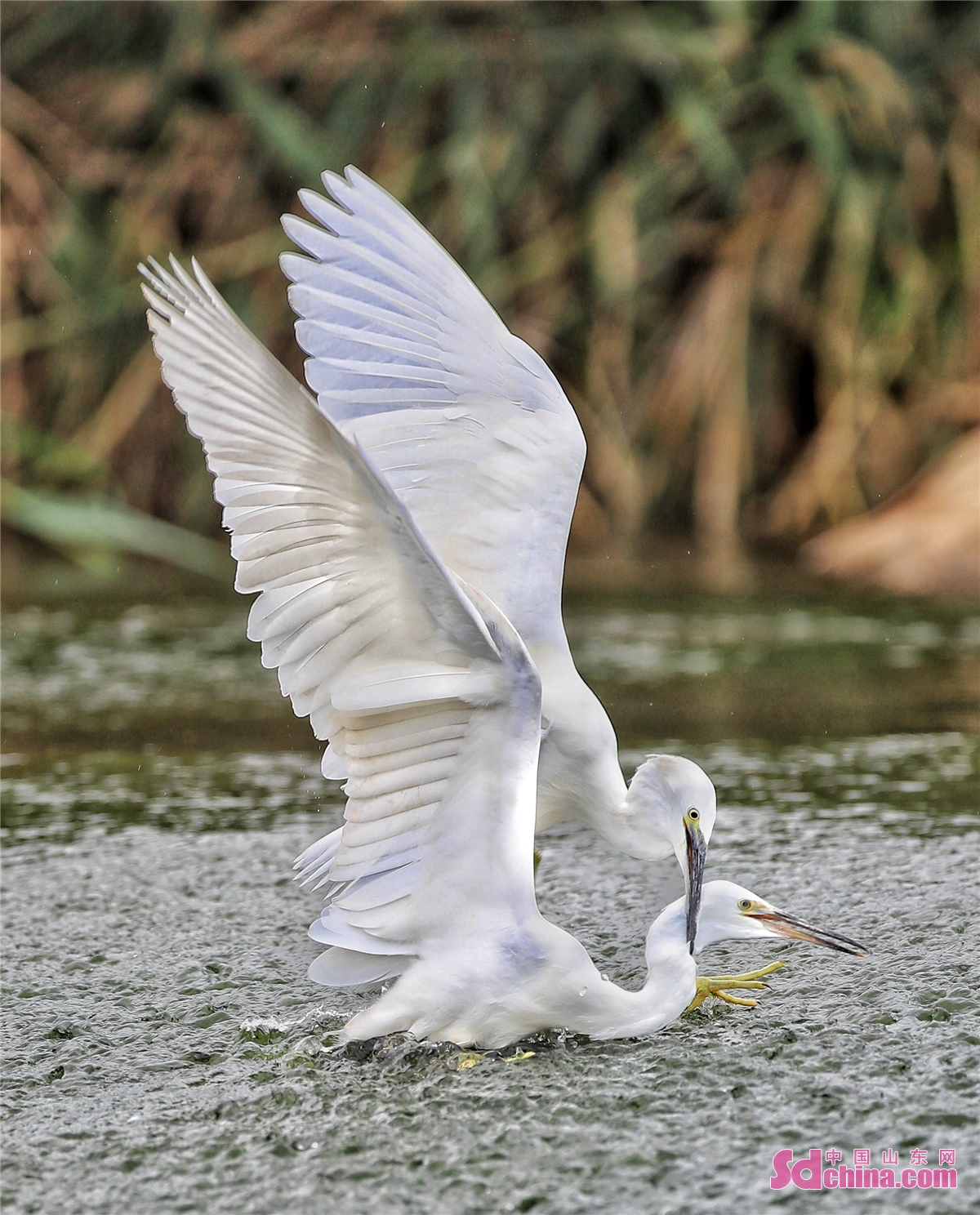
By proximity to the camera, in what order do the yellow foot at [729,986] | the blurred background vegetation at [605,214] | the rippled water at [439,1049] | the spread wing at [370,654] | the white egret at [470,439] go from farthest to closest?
the blurred background vegetation at [605,214] → the white egret at [470,439] → the yellow foot at [729,986] → the spread wing at [370,654] → the rippled water at [439,1049]

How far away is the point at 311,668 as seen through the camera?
78.8 inches

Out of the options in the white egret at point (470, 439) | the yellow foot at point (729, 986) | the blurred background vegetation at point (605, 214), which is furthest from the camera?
the blurred background vegetation at point (605, 214)

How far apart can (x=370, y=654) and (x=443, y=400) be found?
0.79 metres

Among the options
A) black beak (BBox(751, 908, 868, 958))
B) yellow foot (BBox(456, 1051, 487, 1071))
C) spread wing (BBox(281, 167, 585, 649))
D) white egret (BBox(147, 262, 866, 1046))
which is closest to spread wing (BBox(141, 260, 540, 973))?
white egret (BBox(147, 262, 866, 1046))

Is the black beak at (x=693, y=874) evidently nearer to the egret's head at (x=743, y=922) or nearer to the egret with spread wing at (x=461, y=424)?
the egret's head at (x=743, y=922)

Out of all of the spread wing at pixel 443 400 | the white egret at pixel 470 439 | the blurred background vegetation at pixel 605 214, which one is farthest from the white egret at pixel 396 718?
the blurred background vegetation at pixel 605 214

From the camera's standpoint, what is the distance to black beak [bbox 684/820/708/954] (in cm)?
214

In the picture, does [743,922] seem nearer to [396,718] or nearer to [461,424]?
[396,718]

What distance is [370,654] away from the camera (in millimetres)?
1973

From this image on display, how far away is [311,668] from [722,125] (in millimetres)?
5531

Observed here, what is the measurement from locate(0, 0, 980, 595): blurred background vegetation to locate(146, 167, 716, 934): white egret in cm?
400

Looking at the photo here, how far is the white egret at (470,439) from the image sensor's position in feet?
8.11

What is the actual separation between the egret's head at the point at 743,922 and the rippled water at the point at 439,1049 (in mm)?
66

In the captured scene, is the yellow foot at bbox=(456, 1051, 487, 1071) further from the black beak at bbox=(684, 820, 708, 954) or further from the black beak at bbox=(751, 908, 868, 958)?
the black beak at bbox=(751, 908, 868, 958)
